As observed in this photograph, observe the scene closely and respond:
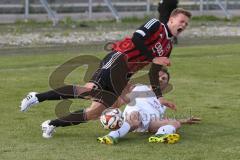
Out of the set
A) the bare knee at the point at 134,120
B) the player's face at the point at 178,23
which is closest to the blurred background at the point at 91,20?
the player's face at the point at 178,23

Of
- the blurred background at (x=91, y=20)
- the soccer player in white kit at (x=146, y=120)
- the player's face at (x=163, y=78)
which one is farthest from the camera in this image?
the blurred background at (x=91, y=20)

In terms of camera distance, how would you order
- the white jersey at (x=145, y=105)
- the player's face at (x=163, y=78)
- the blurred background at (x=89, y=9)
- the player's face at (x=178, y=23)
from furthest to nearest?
the blurred background at (x=89, y=9)
the player's face at (x=163, y=78)
the player's face at (x=178, y=23)
the white jersey at (x=145, y=105)

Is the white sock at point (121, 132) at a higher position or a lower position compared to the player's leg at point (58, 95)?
lower

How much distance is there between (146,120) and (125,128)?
45 centimetres

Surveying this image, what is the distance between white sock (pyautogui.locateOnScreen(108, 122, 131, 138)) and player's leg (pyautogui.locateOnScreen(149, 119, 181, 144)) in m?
0.29

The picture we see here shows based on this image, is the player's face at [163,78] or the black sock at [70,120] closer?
the black sock at [70,120]

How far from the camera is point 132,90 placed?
29.1ft

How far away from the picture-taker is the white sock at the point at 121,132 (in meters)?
7.92

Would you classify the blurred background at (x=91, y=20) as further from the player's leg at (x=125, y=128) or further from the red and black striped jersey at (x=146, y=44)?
the player's leg at (x=125, y=128)

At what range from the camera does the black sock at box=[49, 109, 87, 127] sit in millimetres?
8312

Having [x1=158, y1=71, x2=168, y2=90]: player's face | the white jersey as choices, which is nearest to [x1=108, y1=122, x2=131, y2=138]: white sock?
the white jersey

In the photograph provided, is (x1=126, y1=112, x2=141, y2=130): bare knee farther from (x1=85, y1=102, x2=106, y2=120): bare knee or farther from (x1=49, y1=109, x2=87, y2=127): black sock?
(x1=49, y1=109, x2=87, y2=127): black sock

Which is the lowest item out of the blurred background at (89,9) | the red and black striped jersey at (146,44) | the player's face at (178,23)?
the blurred background at (89,9)

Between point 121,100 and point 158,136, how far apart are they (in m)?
1.12
